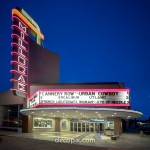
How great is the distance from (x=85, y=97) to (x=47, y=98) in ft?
16.0

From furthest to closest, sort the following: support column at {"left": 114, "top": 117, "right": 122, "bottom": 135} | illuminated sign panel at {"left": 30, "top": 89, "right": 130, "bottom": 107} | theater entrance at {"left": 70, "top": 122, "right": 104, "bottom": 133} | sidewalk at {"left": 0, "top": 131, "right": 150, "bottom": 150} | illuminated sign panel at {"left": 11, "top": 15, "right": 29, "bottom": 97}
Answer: theater entrance at {"left": 70, "top": 122, "right": 104, "bottom": 133}
illuminated sign panel at {"left": 11, "top": 15, "right": 29, "bottom": 97}
support column at {"left": 114, "top": 117, "right": 122, "bottom": 135}
illuminated sign panel at {"left": 30, "top": 89, "right": 130, "bottom": 107}
sidewalk at {"left": 0, "top": 131, "right": 150, "bottom": 150}

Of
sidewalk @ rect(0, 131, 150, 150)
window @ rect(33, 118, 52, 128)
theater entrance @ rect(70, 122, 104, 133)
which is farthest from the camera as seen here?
theater entrance @ rect(70, 122, 104, 133)

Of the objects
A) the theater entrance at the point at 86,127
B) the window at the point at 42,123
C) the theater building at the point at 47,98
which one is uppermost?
the theater building at the point at 47,98

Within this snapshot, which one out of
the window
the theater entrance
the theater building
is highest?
the theater building

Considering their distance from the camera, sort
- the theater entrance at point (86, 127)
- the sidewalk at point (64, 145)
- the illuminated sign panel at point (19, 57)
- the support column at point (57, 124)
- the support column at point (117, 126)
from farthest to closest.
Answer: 1. the theater entrance at point (86, 127)
2. the support column at point (57, 124)
3. the illuminated sign panel at point (19, 57)
4. the support column at point (117, 126)
5. the sidewalk at point (64, 145)

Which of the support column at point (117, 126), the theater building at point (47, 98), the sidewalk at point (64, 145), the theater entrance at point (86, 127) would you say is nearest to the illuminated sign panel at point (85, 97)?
the theater building at point (47, 98)

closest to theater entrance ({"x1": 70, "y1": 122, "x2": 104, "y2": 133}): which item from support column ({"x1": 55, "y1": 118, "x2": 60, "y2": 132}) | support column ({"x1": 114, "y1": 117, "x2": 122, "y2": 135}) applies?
support column ({"x1": 55, "y1": 118, "x2": 60, "y2": 132})

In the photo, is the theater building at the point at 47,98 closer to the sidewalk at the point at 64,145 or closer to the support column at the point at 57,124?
the support column at the point at 57,124

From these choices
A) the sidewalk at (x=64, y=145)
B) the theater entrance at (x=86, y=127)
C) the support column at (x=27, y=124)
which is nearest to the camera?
the sidewalk at (x=64, y=145)

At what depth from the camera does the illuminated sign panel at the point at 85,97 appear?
32594 millimetres

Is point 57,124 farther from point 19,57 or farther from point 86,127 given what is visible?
point 19,57

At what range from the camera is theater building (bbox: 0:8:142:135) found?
107 feet

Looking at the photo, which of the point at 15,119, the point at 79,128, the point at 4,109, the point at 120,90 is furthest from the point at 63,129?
the point at 120,90

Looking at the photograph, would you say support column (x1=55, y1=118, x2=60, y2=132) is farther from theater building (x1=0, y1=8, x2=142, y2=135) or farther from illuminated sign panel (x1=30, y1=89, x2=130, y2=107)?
illuminated sign panel (x1=30, y1=89, x2=130, y2=107)
